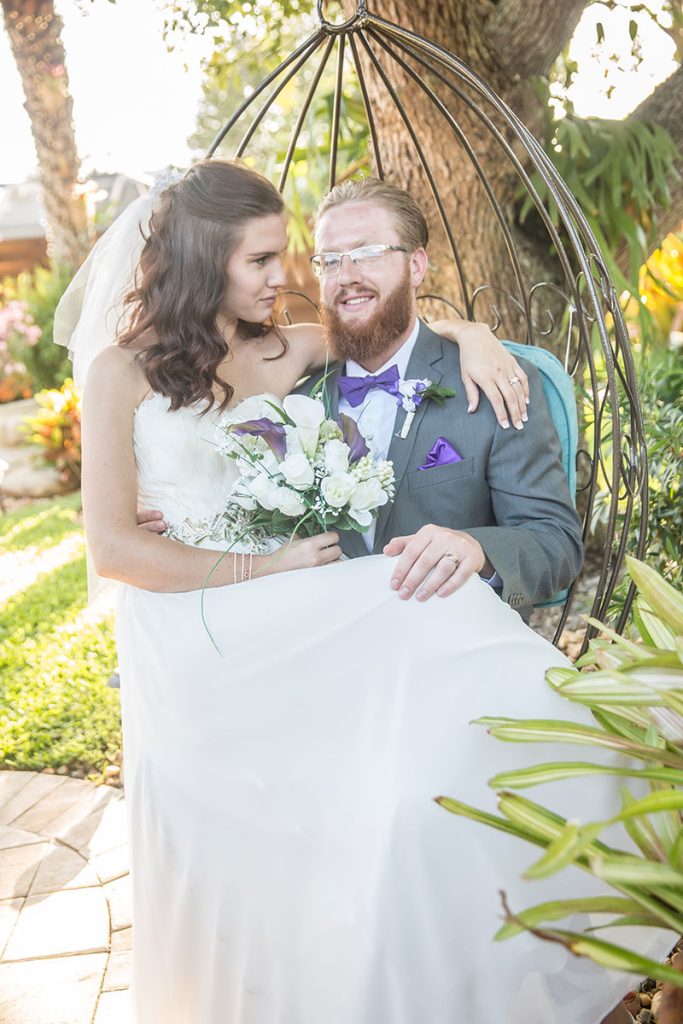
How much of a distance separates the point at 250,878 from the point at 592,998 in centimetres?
61

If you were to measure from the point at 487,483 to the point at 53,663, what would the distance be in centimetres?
271

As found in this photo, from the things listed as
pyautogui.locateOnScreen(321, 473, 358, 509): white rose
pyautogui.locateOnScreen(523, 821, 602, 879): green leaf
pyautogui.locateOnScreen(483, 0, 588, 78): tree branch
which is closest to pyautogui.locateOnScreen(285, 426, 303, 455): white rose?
pyautogui.locateOnScreen(321, 473, 358, 509): white rose

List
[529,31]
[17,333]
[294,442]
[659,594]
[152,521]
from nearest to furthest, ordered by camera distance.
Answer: [659,594] < [294,442] < [152,521] < [529,31] < [17,333]

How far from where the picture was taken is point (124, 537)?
2.22m

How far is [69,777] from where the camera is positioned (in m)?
3.36

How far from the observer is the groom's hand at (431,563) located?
188 cm

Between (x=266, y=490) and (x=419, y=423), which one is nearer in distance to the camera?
(x=266, y=490)

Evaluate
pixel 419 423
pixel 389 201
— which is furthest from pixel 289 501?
pixel 389 201

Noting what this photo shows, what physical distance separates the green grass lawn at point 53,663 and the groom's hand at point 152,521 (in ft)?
4.76

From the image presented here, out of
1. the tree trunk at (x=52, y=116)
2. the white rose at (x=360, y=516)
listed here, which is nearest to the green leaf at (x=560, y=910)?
the white rose at (x=360, y=516)

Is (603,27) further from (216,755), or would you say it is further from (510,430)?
(216,755)

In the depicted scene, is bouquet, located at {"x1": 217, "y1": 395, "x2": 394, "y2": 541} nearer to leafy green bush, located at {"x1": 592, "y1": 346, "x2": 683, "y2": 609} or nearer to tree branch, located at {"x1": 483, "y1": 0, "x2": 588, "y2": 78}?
leafy green bush, located at {"x1": 592, "y1": 346, "x2": 683, "y2": 609}

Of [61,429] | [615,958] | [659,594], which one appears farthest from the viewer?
[61,429]

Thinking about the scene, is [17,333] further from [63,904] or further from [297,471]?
[297,471]
